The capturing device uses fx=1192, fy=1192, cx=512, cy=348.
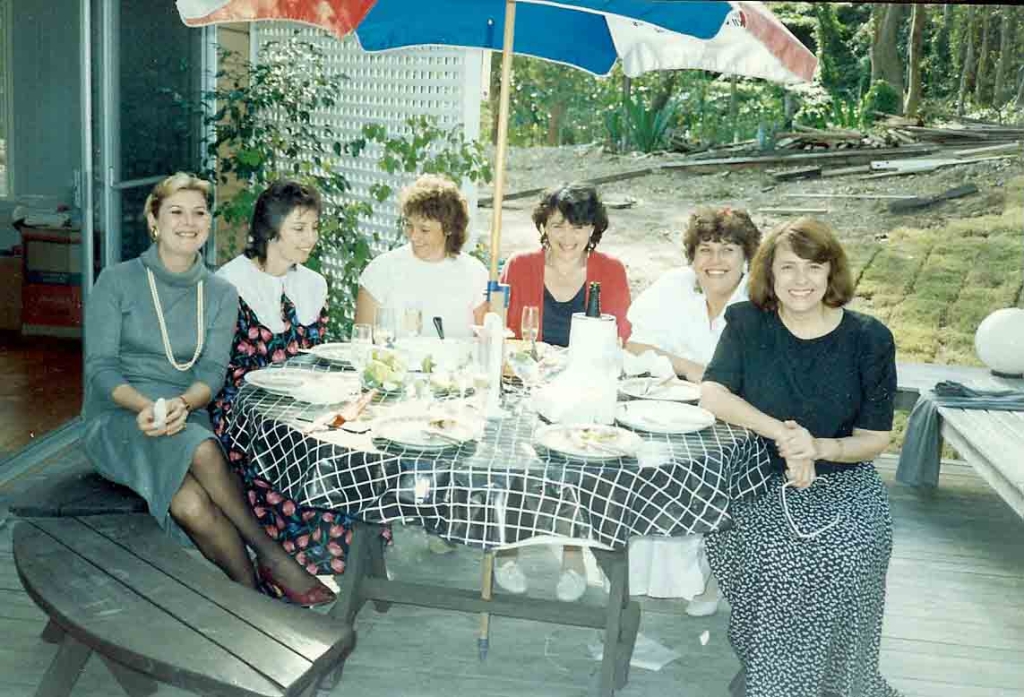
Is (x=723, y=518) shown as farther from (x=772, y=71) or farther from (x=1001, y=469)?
(x=1001, y=469)

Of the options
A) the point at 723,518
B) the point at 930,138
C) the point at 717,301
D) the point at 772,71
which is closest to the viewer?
the point at 723,518

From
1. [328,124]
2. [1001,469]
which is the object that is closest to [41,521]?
[1001,469]

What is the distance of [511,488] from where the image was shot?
7.94 feet

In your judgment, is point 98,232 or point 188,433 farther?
point 98,232

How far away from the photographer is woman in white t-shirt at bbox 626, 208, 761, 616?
3.58m

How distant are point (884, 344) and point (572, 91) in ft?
30.1

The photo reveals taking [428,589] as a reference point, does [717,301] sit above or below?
above

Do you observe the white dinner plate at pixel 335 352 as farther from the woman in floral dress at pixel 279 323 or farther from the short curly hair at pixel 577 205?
the short curly hair at pixel 577 205

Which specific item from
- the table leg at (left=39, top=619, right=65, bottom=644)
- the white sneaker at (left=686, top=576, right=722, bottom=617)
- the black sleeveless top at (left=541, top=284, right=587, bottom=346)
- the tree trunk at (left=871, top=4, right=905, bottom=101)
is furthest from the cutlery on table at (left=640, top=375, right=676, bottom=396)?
the tree trunk at (left=871, top=4, right=905, bottom=101)

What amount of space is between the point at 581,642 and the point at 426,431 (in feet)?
3.71

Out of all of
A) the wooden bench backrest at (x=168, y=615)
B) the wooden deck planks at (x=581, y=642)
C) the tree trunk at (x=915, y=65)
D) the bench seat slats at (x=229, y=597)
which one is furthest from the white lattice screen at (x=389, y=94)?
the tree trunk at (x=915, y=65)

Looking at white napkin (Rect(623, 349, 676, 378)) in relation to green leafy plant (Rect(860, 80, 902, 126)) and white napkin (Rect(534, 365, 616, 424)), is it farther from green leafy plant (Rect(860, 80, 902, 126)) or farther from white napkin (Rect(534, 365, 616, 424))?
green leafy plant (Rect(860, 80, 902, 126))

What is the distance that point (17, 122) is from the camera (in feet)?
18.8

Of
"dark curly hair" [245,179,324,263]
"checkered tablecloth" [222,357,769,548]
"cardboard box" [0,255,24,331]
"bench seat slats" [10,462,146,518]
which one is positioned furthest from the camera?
"cardboard box" [0,255,24,331]
